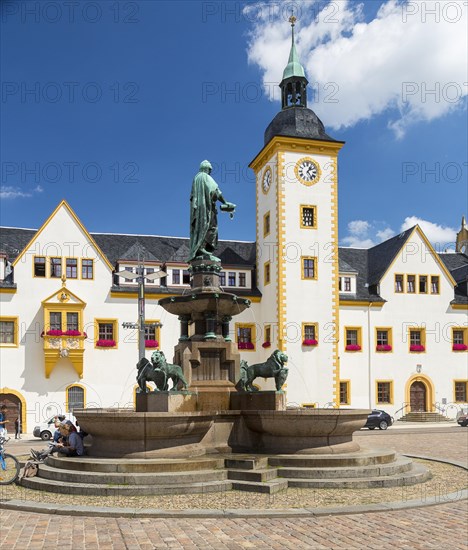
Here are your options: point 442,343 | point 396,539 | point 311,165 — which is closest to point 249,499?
point 396,539

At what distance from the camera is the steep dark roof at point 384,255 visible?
51188mm

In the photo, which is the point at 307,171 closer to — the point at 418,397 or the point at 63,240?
the point at 63,240

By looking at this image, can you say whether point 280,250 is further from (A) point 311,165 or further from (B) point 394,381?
(B) point 394,381

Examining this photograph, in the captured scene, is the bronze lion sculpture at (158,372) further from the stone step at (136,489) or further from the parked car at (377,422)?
the parked car at (377,422)

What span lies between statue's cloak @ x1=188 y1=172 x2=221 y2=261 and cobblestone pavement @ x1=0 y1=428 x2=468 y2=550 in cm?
989

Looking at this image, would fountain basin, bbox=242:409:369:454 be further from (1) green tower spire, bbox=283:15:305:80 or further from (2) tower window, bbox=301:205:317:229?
(1) green tower spire, bbox=283:15:305:80

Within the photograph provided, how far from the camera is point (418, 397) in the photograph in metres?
49.9

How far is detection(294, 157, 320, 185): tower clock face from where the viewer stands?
4772 cm


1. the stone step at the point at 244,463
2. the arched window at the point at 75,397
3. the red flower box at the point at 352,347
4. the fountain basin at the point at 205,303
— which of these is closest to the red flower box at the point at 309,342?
the red flower box at the point at 352,347

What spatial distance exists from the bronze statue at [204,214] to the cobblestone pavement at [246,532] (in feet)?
31.9

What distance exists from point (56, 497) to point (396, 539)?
20.0ft

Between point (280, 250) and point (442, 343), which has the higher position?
point (280, 250)

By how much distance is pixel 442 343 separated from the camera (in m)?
50.9

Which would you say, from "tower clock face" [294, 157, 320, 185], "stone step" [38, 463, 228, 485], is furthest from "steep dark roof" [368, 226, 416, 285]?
"stone step" [38, 463, 228, 485]
